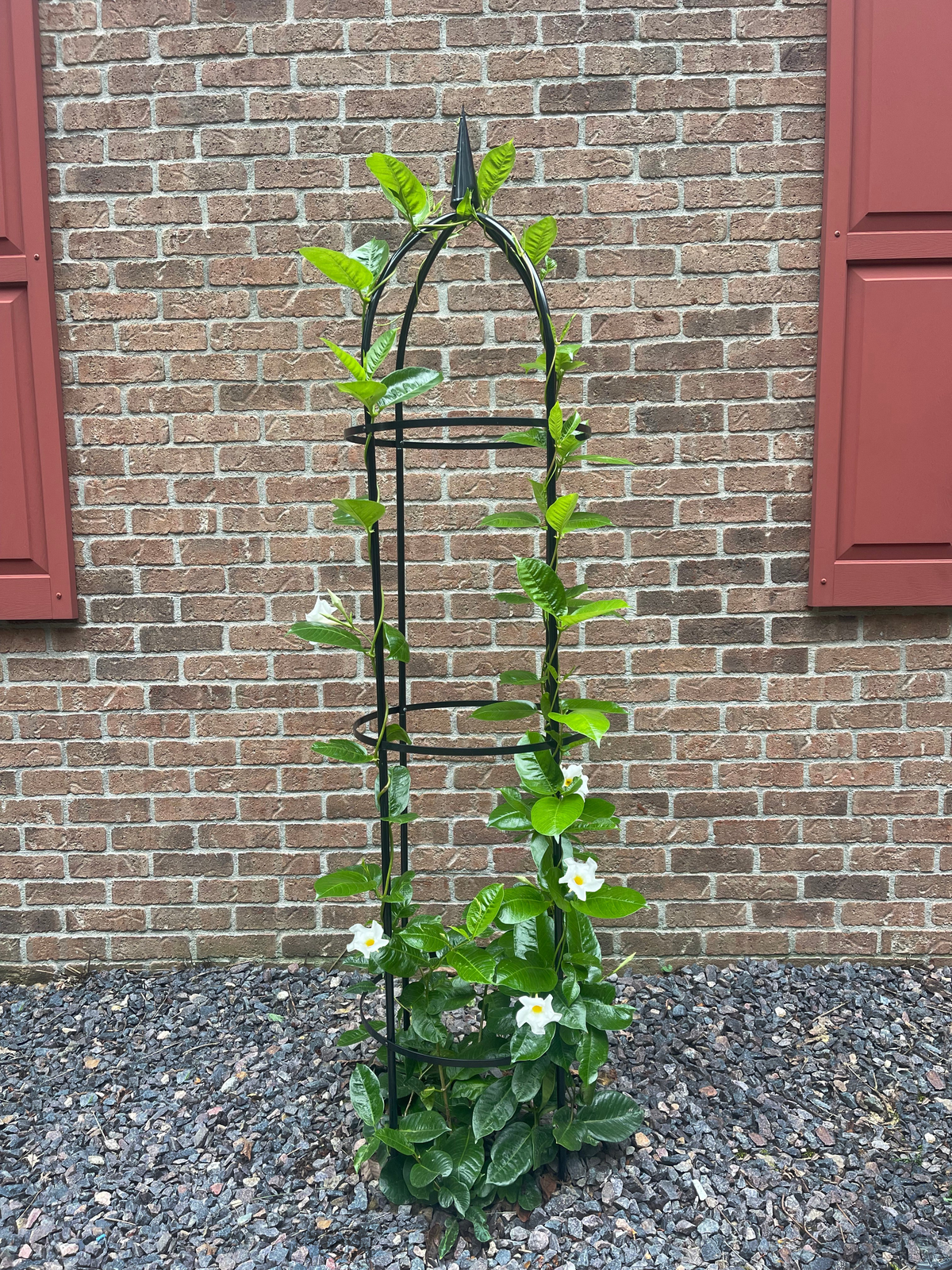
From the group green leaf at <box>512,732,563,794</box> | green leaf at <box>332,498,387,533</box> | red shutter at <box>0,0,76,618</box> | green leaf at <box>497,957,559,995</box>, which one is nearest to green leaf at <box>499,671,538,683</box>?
green leaf at <box>512,732,563,794</box>

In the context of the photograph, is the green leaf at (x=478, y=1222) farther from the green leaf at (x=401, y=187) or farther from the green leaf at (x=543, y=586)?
the green leaf at (x=401, y=187)

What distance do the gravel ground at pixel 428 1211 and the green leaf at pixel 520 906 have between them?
578mm

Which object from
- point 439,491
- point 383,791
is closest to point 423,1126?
point 383,791

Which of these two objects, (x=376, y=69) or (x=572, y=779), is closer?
(x=572, y=779)

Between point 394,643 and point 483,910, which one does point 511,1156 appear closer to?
point 483,910

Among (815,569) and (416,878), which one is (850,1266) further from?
(815,569)

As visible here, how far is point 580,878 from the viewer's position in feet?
4.83

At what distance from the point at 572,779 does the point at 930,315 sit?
1.61 meters

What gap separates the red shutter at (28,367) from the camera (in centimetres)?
218

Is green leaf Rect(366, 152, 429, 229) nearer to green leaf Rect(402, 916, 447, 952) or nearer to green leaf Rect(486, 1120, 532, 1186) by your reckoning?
green leaf Rect(402, 916, 447, 952)

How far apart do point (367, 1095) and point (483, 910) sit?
0.42 m

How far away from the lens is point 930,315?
7.15 ft

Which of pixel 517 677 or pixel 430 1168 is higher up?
pixel 517 677

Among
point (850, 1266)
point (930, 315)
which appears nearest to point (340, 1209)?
point (850, 1266)
